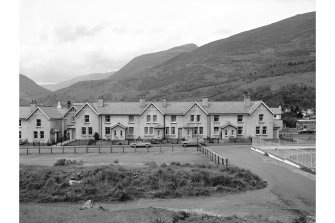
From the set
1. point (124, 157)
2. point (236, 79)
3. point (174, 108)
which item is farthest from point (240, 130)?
point (236, 79)

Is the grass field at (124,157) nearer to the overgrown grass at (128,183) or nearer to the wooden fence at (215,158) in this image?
the wooden fence at (215,158)

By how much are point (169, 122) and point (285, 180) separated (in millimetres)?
26745

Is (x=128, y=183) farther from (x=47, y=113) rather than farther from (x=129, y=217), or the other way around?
(x=47, y=113)

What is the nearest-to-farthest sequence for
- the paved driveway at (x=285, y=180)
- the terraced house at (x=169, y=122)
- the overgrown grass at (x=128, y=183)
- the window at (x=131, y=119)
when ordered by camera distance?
the paved driveway at (x=285, y=180)
the overgrown grass at (x=128, y=183)
the terraced house at (x=169, y=122)
the window at (x=131, y=119)

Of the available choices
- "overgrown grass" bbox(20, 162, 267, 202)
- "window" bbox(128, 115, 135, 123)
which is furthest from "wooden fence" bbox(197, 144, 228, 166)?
"window" bbox(128, 115, 135, 123)

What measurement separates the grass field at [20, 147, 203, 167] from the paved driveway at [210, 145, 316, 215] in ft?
15.5

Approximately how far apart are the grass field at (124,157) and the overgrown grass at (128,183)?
14.8 feet

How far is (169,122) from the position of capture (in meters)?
46.2

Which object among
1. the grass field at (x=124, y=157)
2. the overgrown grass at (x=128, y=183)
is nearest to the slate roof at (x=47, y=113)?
the grass field at (x=124, y=157)

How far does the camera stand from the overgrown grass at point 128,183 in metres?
19.0

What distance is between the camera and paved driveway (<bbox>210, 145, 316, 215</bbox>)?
1634 cm

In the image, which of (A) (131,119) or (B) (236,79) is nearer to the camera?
(A) (131,119)

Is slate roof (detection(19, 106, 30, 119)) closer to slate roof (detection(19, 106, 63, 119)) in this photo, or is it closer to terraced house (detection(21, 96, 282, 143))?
slate roof (detection(19, 106, 63, 119))
